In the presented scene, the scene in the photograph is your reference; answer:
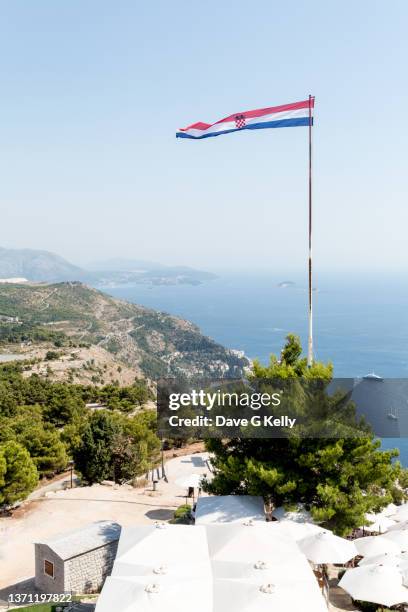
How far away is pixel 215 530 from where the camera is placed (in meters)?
10.9

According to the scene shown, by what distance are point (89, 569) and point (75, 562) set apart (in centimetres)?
45

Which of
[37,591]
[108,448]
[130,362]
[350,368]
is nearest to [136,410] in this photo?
[108,448]

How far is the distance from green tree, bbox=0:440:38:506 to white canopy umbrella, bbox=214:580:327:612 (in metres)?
13.2

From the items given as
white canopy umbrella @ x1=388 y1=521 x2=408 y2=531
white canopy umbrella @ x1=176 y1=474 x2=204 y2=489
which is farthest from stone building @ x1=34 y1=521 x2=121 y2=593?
white canopy umbrella @ x1=388 y1=521 x2=408 y2=531

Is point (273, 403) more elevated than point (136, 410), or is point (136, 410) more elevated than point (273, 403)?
point (273, 403)

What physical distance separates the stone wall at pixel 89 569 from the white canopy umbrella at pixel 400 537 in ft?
22.8

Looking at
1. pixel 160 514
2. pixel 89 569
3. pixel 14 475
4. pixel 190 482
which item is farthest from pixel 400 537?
pixel 14 475

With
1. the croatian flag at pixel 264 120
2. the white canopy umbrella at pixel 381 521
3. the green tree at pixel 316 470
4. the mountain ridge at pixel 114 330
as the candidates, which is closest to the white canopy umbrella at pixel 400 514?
the white canopy umbrella at pixel 381 521

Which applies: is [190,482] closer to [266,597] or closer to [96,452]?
[96,452]

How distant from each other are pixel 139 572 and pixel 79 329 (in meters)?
113

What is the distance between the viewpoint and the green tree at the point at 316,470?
1272 centimetres

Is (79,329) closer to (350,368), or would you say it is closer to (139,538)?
(350,368)

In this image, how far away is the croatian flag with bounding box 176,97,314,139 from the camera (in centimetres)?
1466

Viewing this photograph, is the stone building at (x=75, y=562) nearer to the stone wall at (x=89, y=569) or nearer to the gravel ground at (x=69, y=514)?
the stone wall at (x=89, y=569)
